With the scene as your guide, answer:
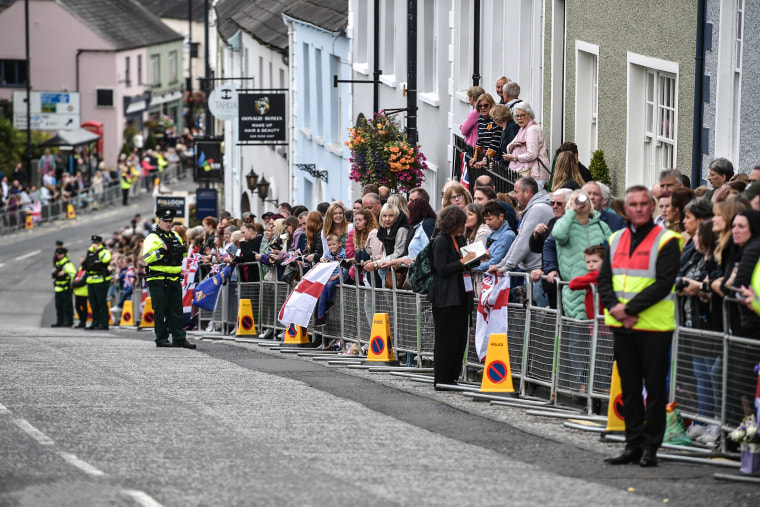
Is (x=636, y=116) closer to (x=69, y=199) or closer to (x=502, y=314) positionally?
(x=502, y=314)

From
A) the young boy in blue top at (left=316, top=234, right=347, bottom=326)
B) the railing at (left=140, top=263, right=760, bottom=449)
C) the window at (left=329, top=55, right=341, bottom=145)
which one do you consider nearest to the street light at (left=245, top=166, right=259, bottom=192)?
the window at (left=329, top=55, right=341, bottom=145)

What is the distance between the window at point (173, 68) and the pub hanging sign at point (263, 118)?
184 feet

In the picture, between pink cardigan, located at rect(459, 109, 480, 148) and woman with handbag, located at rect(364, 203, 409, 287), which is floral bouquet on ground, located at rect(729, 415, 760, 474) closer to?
woman with handbag, located at rect(364, 203, 409, 287)

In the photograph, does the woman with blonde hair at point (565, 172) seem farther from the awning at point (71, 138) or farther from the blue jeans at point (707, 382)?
the awning at point (71, 138)

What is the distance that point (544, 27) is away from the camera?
65.4 feet

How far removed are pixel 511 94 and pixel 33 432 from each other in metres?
8.68

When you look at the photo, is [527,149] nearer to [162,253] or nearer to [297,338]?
[297,338]

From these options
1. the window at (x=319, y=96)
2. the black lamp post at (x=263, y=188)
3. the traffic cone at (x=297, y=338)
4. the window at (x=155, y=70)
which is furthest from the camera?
the window at (x=155, y=70)

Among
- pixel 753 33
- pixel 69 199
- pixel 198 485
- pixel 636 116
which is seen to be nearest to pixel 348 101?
pixel 636 116

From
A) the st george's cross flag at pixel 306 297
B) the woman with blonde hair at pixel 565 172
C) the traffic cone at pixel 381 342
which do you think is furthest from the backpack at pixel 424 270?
the st george's cross flag at pixel 306 297

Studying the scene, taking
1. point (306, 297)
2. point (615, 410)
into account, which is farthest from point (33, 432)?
point (306, 297)

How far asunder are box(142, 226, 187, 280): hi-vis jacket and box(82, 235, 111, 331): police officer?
1131 centimetres

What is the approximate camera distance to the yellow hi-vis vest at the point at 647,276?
987 cm

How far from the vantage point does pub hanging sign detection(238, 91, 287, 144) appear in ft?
123
